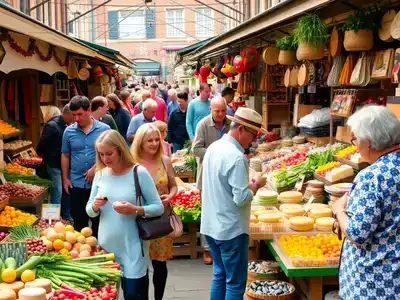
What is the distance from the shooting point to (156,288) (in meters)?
5.21

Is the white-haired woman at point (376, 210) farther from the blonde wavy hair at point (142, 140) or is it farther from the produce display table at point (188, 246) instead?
the produce display table at point (188, 246)

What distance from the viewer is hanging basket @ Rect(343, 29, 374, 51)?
562 cm

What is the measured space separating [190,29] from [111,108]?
38775 millimetres

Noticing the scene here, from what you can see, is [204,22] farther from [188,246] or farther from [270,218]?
[270,218]

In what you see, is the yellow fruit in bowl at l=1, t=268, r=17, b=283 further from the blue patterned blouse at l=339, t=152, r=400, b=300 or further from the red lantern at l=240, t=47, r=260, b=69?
the red lantern at l=240, t=47, r=260, b=69

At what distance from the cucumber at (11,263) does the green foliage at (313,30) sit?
3.88 metres

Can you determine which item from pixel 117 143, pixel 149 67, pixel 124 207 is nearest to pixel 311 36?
pixel 117 143

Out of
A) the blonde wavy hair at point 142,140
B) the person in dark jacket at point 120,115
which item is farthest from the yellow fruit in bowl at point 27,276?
the person in dark jacket at point 120,115

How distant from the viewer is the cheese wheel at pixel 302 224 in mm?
5402

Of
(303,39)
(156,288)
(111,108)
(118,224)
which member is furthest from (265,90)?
(118,224)

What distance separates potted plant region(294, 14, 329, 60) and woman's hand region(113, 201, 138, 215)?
319 cm

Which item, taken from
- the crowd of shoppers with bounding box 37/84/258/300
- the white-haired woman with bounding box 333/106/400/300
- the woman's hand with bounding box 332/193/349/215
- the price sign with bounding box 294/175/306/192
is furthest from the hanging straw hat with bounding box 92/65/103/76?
the white-haired woman with bounding box 333/106/400/300

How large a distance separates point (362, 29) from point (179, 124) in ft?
20.6

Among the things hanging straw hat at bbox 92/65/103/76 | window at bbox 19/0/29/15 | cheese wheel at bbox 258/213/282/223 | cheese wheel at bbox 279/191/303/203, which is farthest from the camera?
window at bbox 19/0/29/15
